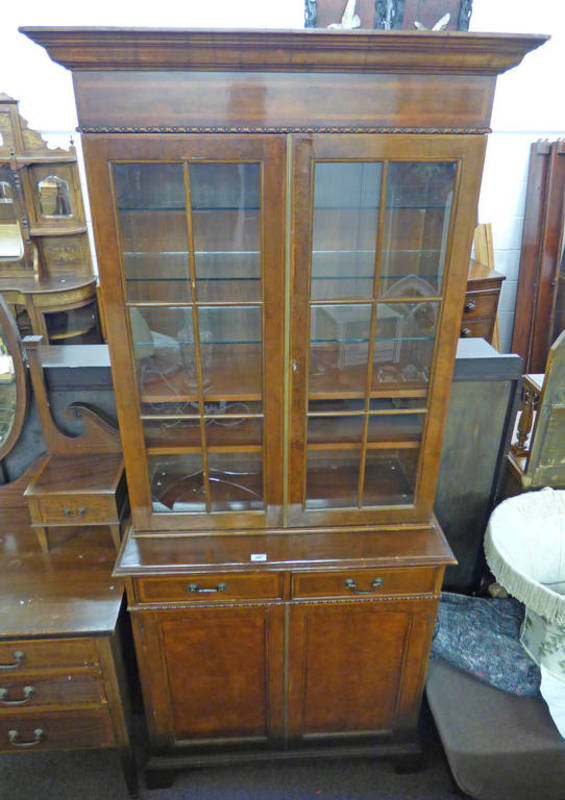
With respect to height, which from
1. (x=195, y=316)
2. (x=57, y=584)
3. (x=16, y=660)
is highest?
(x=195, y=316)

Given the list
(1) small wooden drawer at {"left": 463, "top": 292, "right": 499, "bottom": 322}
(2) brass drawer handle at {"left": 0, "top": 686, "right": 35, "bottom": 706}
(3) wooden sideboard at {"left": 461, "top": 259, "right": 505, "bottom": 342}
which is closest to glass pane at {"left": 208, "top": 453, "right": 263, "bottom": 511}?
(2) brass drawer handle at {"left": 0, "top": 686, "right": 35, "bottom": 706}

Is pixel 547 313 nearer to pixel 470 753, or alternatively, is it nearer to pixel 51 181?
pixel 470 753

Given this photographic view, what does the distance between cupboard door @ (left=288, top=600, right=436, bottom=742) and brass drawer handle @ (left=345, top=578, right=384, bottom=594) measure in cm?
4

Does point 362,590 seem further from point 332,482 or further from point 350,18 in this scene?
point 350,18

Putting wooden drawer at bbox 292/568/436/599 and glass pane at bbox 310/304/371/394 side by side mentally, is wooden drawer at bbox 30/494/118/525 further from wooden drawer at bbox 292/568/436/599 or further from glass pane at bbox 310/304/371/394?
glass pane at bbox 310/304/371/394

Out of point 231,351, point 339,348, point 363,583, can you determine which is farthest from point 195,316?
point 363,583

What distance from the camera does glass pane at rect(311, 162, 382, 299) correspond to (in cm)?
121

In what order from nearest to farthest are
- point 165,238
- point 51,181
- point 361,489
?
point 165,238 < point 361,489 < point 51,181

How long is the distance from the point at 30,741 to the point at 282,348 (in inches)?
51.1

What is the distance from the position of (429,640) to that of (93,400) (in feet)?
3.97

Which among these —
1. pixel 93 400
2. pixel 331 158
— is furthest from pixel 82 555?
pixel 331 158

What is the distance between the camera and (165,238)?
127 cm

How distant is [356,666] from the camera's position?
5.29ft

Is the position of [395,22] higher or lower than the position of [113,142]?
higher
